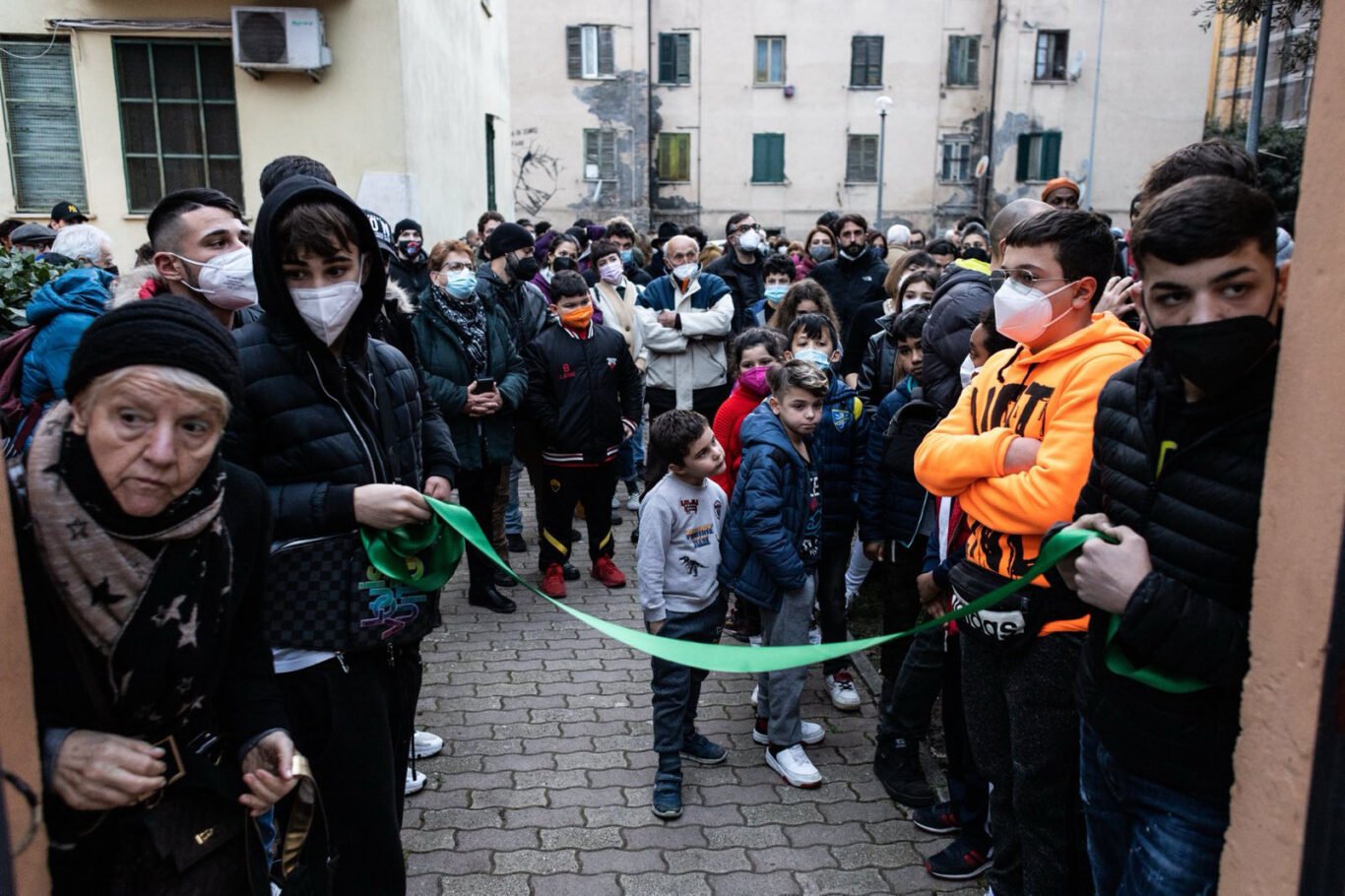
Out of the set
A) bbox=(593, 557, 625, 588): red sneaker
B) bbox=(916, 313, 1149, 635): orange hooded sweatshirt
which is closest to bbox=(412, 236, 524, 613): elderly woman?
bbox=(593, 557, 625, 588): red sneaker

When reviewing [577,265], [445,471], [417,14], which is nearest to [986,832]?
[445,471]

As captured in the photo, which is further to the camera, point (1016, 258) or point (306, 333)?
point (1016, 258)

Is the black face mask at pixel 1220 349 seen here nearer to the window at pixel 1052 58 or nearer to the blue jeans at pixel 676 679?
the blue jeans at pixel 676 679

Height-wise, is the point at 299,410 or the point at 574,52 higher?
the point at 574,52

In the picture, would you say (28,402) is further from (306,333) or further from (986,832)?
(986,832)

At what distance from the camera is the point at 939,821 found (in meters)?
4.02

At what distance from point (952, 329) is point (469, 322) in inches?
132

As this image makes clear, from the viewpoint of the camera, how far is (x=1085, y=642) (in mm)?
2416

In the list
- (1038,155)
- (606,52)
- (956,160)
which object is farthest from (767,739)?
(1038,155)

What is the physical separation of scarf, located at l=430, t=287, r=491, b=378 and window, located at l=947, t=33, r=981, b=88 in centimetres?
3176

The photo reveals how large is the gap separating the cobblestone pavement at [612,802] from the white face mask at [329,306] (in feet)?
6.80

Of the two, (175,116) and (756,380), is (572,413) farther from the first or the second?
(175,116)

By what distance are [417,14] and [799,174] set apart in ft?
84.3

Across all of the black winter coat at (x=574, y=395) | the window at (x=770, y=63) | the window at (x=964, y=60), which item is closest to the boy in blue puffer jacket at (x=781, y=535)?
the black winter coat at (x=574, y=395)
